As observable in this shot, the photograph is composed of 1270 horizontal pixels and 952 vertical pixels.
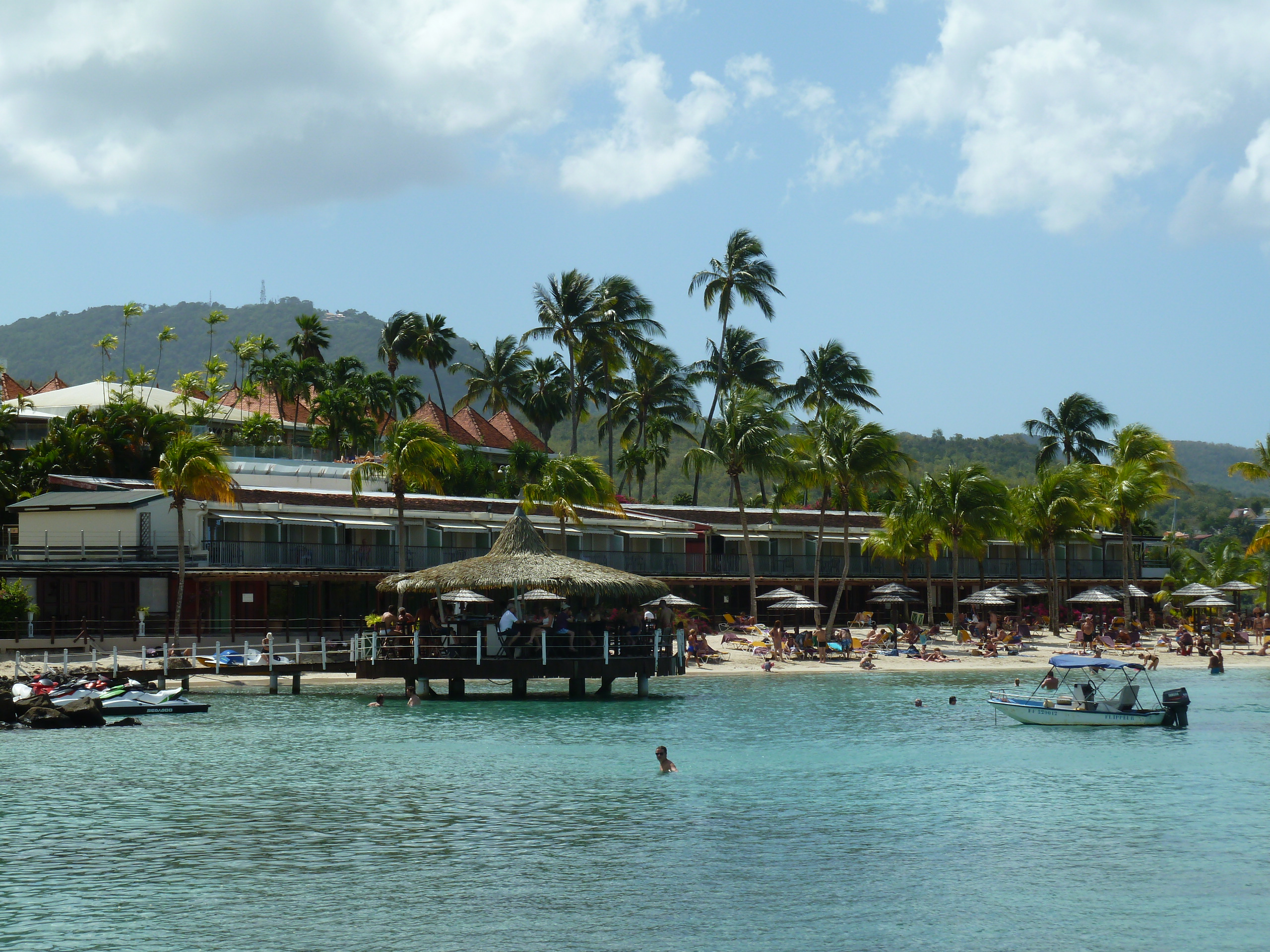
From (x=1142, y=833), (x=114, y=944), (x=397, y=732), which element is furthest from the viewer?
(x=397, y=732)

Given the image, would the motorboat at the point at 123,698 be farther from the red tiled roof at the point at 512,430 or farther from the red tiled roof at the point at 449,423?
the red tiled roof at the point at 512,430

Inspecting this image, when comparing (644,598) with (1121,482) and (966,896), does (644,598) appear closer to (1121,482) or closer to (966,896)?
(966,896)

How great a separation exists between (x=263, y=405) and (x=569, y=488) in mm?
43516

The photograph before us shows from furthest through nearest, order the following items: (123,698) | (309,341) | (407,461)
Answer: (309,341)
(407,461)
(123,698)

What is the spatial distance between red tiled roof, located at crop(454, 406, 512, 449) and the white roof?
44.9 feet

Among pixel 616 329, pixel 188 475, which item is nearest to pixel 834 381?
pixel 616 329

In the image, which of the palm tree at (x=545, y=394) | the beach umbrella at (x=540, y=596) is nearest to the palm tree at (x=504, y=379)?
the palm tree at (x=545, y=394)

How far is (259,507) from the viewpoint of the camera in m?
50.8

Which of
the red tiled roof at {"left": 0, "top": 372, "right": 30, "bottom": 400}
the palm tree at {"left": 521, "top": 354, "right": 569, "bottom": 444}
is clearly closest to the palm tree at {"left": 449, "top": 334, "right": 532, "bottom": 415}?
the palm tree at {"left": 521, "top": 354, "right": 569, "bottom": 444}

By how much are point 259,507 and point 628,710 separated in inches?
807

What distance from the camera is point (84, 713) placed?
33.9 meters

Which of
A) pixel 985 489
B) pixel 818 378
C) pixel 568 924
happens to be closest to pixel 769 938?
pixel 568 924

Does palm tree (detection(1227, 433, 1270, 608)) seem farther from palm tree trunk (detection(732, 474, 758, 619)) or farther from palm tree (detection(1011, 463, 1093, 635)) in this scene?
palm tree trunk (detection(732, 474, 758, 619))

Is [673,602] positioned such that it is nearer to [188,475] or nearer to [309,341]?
[188,475]
